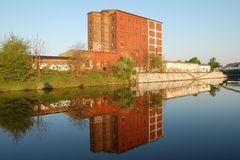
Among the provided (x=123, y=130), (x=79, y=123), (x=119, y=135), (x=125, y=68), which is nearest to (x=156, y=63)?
(x=125, y=68)

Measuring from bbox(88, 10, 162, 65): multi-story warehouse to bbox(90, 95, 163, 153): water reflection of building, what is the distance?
47.4 metres

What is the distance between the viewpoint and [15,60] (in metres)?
36.6

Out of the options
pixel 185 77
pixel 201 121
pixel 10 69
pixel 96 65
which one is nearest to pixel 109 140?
pixel 201 121

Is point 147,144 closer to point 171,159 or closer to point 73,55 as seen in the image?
point 171,159

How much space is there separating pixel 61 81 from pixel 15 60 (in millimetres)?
7904

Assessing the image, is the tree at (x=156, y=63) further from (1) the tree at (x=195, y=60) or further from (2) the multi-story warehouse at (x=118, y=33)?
(1) the tree at (x=195, y=60)

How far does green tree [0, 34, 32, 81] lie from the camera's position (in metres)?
35.8

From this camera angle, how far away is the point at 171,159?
7.29 meters

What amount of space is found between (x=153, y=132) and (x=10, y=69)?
31179mm

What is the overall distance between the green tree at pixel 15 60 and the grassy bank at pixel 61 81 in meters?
1.12

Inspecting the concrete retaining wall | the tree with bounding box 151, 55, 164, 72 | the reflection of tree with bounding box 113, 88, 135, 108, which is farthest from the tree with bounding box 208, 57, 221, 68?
the reflection of tree with bounding box 113, 88, 135, 108

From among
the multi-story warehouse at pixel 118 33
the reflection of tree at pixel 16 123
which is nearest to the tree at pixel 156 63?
the multi-story warehouse at pixel 118 33

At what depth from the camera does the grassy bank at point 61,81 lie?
117 ft

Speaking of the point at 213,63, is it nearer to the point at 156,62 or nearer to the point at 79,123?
the point at 156,62
